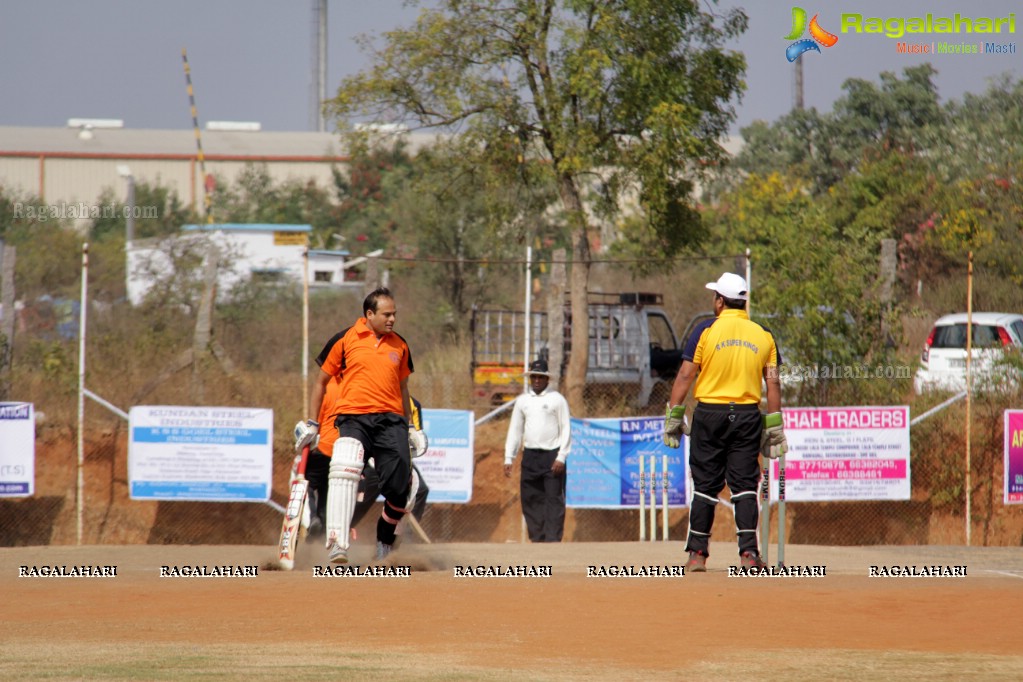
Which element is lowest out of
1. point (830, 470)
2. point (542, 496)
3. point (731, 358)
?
point (542, 496)

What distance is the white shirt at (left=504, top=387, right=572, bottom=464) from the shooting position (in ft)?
49.2

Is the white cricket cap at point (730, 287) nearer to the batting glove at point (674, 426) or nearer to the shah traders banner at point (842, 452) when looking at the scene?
the batting glove at point (674, 426)

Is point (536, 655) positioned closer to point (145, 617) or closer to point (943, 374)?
point (145, 617)

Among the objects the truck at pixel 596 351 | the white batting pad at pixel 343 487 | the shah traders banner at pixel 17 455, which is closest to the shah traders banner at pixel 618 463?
the truck at pixel 596 351

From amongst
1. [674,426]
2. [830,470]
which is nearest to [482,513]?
[830,470]

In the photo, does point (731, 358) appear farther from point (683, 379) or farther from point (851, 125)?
A: point (851, 125)

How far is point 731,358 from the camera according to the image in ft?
31.1

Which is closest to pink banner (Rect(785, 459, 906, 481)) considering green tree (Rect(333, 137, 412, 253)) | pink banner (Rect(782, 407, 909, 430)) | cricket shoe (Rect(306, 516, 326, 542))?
pink banner (Rect(782, 407, 909, 430))

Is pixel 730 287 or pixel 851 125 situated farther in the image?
pixel 851 125

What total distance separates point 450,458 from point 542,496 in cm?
138

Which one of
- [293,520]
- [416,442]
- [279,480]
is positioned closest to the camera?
[293,520]

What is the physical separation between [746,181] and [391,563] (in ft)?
114

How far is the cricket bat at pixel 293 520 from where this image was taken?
9766 mm

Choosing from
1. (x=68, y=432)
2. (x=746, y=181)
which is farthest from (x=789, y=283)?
(x=746, y=181)
